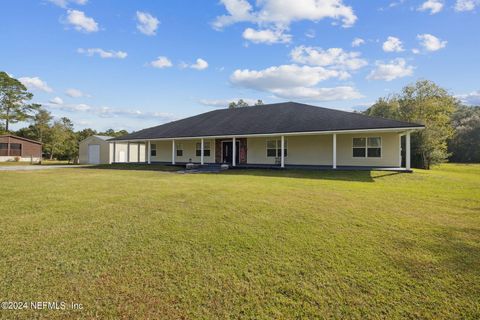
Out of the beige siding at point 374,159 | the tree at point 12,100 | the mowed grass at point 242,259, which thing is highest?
the tree at point 12,100

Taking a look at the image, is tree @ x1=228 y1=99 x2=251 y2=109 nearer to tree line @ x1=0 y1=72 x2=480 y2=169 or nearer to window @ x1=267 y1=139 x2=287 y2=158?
tree line @ x1=0 y1=72 x2=480 y2=169

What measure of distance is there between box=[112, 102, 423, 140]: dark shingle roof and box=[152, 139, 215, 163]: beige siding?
1.20 meters

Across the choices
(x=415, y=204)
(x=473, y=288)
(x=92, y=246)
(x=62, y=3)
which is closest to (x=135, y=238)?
(x=92, y=246)

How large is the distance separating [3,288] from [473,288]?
5445 mm

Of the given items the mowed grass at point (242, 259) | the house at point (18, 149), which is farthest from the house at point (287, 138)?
the house at point (18, 149)

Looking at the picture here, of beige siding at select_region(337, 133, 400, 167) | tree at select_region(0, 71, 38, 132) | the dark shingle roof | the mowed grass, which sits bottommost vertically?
the mowed grass

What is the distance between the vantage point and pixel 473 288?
9.89 feet

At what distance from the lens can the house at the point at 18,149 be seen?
35.9 meters

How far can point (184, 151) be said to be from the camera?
22.4 metres

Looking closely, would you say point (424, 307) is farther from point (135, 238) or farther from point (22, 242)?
point (22, 242)

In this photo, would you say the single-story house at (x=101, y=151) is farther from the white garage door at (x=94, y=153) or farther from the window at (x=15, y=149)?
the window at (x=15, y=149)

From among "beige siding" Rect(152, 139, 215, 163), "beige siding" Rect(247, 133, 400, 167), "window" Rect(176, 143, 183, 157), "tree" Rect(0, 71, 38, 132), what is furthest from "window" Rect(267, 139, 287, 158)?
"tree" Rect(0, 71, 38, 132)

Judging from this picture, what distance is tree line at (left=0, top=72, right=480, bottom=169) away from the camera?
24.1 m

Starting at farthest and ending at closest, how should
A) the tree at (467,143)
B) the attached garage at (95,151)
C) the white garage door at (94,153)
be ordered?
the tree at (467,143) < the white garage door at (94,153) < the attached garage at (95,151)
